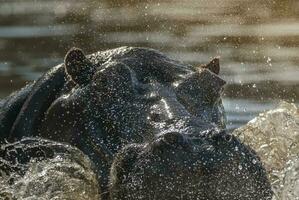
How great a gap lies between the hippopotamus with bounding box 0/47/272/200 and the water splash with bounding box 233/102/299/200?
441 mm

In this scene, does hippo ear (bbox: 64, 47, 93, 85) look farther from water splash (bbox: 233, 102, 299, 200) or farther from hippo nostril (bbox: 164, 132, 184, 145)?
hippo nostril (bbox: 164, 132, 184, 145)

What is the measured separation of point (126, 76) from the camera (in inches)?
175

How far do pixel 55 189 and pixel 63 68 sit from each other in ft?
2.08

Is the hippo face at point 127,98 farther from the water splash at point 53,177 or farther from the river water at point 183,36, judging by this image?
the river water at point 183,36

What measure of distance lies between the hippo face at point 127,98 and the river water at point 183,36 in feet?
10.6

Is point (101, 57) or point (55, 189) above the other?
point (101, 57)

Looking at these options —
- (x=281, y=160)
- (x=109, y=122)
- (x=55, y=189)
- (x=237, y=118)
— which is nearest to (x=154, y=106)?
(x=109, y=122)

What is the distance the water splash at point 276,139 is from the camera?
198 inches

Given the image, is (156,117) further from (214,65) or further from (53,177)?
(214,65)

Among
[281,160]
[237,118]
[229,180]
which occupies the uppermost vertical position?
[229,180]

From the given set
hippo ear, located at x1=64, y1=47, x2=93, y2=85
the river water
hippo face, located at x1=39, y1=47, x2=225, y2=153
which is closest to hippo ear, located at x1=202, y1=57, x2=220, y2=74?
hippo face, located at x1=39, y1=47, x2=225, y2=153

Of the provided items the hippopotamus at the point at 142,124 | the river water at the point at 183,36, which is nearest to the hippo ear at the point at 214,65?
the hippopotamus at the point at 142,124

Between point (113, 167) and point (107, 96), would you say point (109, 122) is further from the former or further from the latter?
point (113, 167)

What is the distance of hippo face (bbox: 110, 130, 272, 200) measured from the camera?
11.8 ft
